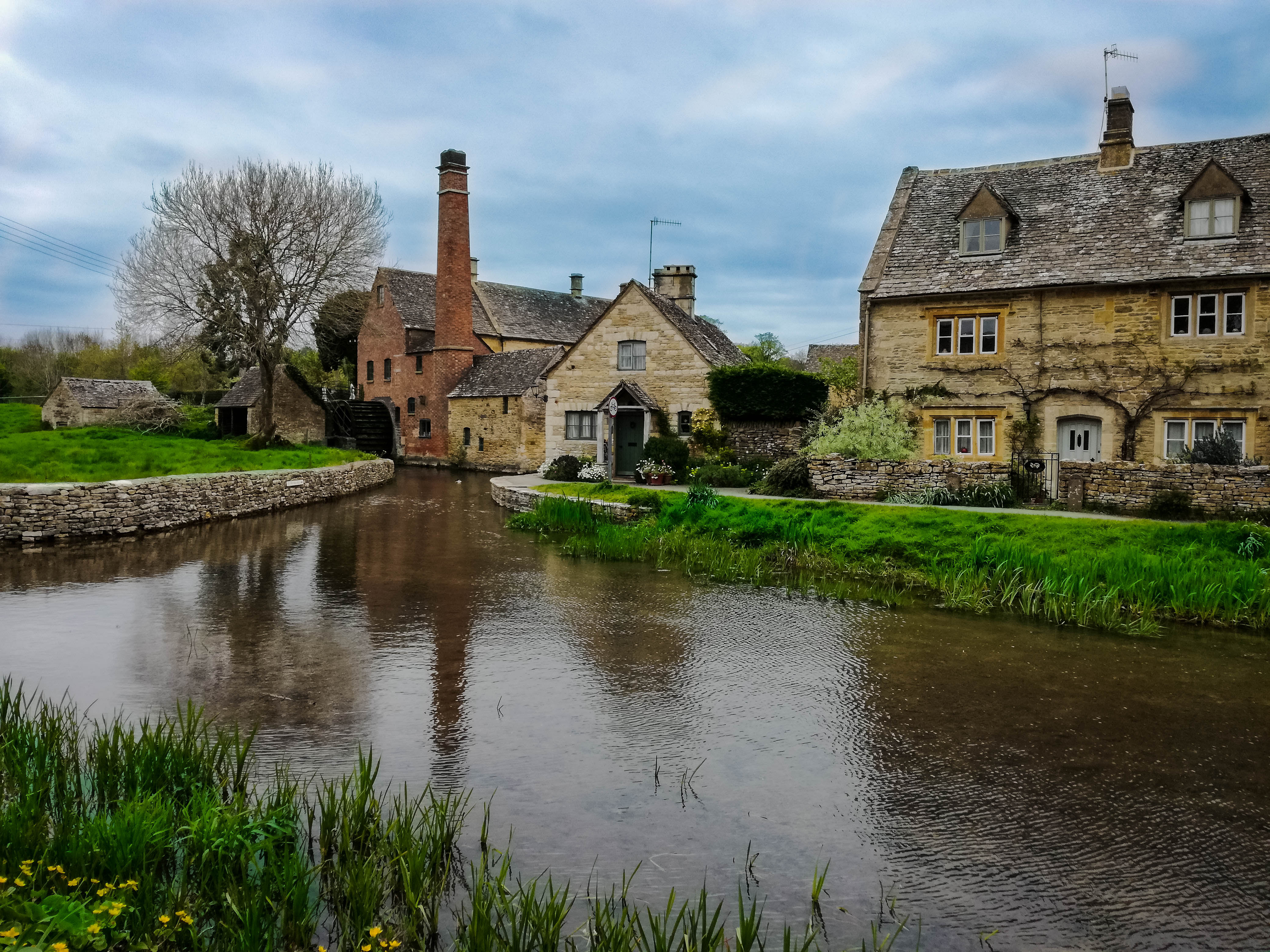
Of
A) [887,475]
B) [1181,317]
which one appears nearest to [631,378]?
[887,475]

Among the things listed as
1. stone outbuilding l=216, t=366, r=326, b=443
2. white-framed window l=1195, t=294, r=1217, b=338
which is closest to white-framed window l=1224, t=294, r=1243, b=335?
white-framed window l=1195, t=294, r=1217, b=338

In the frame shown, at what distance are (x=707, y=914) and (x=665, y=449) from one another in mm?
24422

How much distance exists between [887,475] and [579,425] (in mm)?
15746

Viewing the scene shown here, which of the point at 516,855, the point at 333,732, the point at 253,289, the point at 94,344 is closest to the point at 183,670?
the point at 333,732

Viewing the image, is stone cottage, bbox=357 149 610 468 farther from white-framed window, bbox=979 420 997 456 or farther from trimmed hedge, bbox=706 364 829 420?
white-framed window, bbox=979 420 997 456

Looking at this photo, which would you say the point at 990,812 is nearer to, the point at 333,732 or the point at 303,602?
the point at 333,732

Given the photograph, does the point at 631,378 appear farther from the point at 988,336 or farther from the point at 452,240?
the point at 452,240

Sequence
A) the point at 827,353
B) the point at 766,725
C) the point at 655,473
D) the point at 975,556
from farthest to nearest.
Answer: the point at 827,353 < the point at 655,473 < the point at 975,556 < the point at 766,725

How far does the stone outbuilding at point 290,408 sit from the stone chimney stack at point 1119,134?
33.2 metres

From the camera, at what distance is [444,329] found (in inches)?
1714

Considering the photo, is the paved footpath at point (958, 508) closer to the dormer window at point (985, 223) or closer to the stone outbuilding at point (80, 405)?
the dormer window at point (985, 223)

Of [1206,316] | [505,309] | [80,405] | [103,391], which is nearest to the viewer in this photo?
[1206,316]

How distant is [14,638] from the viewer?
10906mm

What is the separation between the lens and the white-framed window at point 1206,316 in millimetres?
21359
